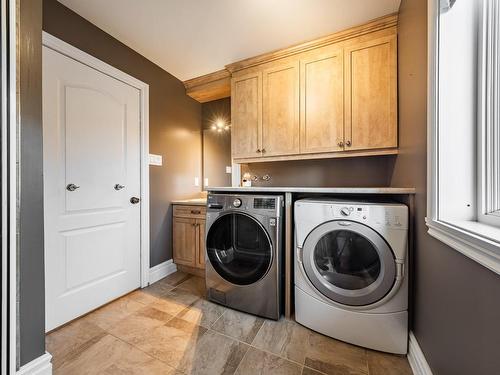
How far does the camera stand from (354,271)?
125 centimetres

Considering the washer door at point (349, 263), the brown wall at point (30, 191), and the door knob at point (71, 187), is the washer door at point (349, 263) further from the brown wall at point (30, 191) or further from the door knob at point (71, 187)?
the door knob at point (71, 187)

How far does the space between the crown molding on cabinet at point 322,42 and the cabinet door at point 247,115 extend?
117 millimetres

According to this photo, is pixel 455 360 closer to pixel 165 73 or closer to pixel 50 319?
pixel 50 319

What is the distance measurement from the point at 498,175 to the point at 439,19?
26.1 inches

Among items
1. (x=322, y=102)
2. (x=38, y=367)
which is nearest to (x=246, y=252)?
(x=38, y=367)

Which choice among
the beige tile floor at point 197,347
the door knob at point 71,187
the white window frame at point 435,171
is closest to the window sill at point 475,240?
the white window frame at point 435,171

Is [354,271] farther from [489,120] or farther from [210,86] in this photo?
[210,86]

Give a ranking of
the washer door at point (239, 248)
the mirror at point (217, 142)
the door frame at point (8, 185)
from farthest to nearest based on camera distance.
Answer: the mirror at point (217, 142) < the washer door at point (239, 248) < the door frame at point (8, 185)

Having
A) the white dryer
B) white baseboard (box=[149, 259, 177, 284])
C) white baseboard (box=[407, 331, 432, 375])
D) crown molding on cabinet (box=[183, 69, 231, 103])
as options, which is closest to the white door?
white baseboard (box=[149, 259, 177, 284])

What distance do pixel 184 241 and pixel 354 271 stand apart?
65.1 inches

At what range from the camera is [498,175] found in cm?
70

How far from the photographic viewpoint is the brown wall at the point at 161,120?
153cm

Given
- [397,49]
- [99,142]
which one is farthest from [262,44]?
[99,142]

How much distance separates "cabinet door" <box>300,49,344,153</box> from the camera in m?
1.74
